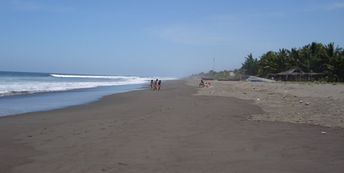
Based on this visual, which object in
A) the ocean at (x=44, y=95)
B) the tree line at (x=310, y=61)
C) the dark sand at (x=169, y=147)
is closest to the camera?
the dark sand at (x=169, y=147)

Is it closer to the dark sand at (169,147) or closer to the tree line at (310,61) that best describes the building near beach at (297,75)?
the tree line at (310,61)

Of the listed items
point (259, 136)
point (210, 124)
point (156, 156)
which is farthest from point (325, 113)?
point (156, 156)

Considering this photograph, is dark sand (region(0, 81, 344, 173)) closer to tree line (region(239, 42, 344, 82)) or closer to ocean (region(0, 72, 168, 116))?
ocean (region(0, 72, 168, 116))

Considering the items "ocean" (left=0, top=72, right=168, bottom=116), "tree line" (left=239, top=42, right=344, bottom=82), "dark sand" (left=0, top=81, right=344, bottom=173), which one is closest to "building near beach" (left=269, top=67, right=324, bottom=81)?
"tree line" (left=239, top=42, right=344, bottom=82)

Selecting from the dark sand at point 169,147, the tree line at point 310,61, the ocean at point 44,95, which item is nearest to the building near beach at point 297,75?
the tree line at point 310,61

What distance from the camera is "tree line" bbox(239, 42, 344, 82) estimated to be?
223 feet

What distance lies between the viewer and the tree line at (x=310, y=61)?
6782 centimetres

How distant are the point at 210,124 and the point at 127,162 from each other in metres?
5.67

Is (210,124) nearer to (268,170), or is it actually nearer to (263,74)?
(268,170)

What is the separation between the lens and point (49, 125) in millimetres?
13391

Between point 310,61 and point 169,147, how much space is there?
74.2m

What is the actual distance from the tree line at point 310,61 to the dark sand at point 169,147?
58803mm

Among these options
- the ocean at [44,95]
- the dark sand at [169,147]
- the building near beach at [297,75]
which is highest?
the building near beach at [297,75]

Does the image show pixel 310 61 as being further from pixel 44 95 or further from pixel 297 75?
pixel 44 95
